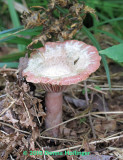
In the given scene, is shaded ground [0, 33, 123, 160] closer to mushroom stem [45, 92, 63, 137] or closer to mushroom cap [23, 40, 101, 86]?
mushroom stem [45, 92, 63, 137]

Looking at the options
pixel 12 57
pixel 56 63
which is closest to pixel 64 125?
pixel 56 63

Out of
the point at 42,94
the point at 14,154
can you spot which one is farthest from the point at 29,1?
the point at 14,154

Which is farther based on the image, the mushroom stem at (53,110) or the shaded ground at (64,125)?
the mushroom stem at (53,110)

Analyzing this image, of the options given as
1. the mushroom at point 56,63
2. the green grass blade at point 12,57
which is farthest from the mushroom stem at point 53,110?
the green grass blade at point 12,57

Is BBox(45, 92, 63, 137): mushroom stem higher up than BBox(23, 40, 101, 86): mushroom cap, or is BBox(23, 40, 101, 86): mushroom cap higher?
BBox(23, 40, 101, 86): mushroom cap

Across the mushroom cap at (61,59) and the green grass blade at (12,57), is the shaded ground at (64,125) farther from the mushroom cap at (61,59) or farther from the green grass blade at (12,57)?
the green grass blade at (12,57)

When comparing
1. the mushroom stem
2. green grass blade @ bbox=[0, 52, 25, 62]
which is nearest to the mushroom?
the mushroom stem

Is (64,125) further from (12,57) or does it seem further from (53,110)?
(12,57)

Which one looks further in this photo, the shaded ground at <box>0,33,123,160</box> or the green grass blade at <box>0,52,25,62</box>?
the green grass blade at <box>0,52,25,62</box>

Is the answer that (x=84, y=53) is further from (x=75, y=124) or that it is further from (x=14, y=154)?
(x=14, y=154)
